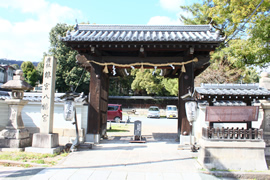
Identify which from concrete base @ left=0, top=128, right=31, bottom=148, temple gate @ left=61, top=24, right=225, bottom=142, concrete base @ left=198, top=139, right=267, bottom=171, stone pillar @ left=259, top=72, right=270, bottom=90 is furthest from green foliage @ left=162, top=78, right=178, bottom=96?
concrete base @ left=0, top=128, right=31, bottom=148

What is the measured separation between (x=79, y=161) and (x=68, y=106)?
2.48 metres

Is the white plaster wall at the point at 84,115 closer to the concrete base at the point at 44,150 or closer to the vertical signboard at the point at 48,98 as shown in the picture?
the vertical signboard at the point at 48,98

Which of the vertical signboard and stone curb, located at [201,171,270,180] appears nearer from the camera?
stone curb, located at [201,171,270,180]

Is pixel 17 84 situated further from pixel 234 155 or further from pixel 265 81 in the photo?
pixel 265 81

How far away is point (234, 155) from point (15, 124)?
8.93 meters

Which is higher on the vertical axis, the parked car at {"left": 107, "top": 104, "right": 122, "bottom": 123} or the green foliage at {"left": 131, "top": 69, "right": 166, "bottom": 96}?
the green foliage at {"left": 131, "top": 69, "right": 166, "bottom": 96}

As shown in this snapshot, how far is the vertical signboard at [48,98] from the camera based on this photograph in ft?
28.3

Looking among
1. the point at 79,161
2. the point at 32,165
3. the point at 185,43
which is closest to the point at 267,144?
the point at 185,43

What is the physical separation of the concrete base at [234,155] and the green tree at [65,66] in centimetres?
2471

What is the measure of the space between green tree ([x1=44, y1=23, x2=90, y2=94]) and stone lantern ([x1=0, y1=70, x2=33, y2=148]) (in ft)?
65.3

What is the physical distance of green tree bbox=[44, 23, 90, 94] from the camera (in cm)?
2967

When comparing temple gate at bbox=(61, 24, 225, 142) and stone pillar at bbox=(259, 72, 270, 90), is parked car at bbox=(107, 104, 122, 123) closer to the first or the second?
temple gate at bbox=(61, 24, 225, 142)

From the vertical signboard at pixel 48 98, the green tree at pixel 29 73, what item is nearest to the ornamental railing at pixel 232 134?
the vertical signboard at pixel 48 98

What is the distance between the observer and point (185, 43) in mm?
9383
